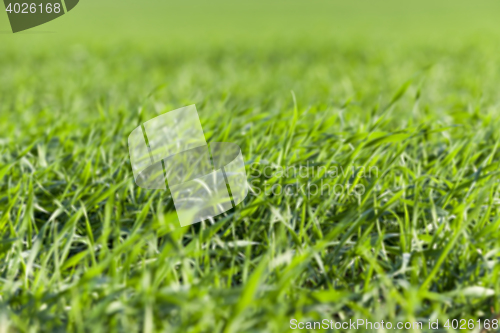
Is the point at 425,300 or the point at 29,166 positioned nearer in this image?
the point at 425,300

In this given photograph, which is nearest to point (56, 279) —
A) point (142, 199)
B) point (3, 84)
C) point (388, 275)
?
point (142, 199)

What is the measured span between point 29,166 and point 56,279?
85 cm

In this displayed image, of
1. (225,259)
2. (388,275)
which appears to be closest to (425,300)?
(388,275)

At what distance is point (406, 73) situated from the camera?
5.02 meters

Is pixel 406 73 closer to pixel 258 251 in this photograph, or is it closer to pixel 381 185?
pixel 381 185

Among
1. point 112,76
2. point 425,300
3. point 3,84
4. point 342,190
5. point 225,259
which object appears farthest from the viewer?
point 112,76

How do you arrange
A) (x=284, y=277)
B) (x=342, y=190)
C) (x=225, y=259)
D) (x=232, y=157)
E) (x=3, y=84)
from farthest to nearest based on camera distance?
(x=3, y=84)
(x=232, y=157)
(x=342, y=190)
(x=225, y=259)
(x=284, y=277)

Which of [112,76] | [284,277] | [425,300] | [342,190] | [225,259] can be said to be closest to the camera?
[284,277]

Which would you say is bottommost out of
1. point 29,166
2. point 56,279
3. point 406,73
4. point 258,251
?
point 406,73

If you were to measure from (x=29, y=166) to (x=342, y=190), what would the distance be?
1376 mm

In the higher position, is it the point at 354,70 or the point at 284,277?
the point at 284,277

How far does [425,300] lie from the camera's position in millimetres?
1344

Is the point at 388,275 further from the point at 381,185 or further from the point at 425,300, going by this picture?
the point at 381,185

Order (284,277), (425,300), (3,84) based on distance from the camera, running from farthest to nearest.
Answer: (3,84), (425,300), (284,277)
